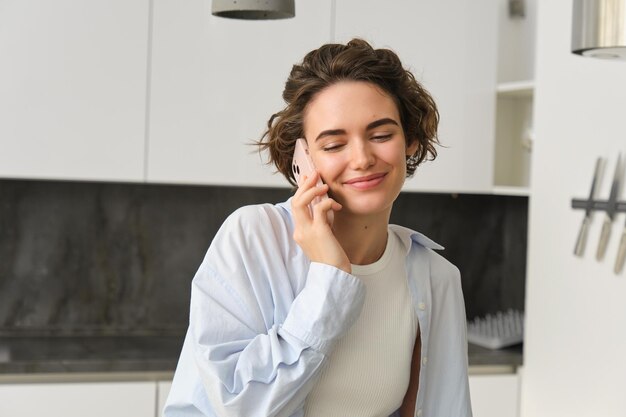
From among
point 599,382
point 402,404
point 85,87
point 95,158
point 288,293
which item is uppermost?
point 85,87

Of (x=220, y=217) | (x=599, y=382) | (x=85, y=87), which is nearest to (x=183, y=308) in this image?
(x=220, y=217)

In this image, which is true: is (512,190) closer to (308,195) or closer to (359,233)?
(359,233)

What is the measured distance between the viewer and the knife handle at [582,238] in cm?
288

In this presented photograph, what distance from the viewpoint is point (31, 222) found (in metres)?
3.37

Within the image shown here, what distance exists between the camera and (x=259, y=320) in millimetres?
1479

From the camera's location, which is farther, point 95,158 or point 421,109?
point 95,158

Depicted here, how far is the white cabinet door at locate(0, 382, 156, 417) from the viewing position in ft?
9.08

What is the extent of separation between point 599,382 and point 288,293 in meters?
1.60

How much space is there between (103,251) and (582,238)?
1593mm

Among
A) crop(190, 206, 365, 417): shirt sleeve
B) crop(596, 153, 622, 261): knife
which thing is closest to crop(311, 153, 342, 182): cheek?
crop(190, 206, 365, 417): shirt sleeve

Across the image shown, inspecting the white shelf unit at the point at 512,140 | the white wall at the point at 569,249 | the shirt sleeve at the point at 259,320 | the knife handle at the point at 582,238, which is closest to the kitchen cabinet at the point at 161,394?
the white wall at the point at 569,249

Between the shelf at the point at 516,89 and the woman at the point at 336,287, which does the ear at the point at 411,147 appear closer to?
the woman at the point at 336,287

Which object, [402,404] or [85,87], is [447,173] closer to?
[85,87]

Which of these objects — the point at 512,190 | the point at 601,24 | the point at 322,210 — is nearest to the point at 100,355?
the point at 512,190
